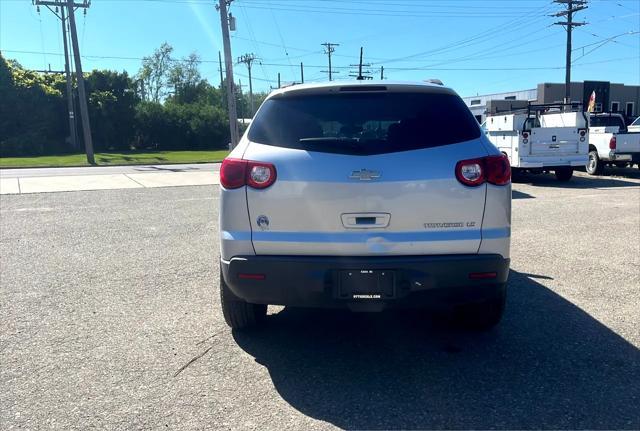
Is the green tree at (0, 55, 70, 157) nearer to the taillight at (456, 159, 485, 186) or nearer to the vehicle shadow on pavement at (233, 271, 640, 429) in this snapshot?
the vehicle shadow on pavement at (233, 271, 640, 429)

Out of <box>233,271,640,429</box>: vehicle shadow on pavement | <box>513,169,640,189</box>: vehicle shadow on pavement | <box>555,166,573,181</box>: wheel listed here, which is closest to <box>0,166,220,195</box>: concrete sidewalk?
<box>513,169,640,189</box>: vehicle shadow on pavement

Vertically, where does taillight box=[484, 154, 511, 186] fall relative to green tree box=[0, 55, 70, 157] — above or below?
below

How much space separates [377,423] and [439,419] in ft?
1.12

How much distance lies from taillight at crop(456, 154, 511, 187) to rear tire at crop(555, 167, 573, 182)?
43.2 ft

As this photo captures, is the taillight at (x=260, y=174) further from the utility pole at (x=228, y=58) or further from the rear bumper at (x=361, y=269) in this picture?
the utility pole at (x=228, y=58)

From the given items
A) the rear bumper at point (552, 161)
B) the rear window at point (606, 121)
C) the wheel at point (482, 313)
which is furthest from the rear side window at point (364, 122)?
the rear window at point (606, 121)

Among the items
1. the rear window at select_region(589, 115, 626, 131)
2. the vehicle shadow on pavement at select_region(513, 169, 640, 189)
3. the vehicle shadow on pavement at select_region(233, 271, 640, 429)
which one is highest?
the rear window at select_region(589, 115, 626, 131)

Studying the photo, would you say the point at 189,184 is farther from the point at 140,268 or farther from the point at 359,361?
the point at 359,361

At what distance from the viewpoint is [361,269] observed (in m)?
3.30

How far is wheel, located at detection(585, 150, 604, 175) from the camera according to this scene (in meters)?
17.2

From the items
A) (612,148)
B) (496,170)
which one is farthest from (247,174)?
(612,148)

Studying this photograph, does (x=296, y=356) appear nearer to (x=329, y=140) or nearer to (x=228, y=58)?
(x=329, y=140)

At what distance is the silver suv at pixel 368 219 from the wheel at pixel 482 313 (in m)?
0.52

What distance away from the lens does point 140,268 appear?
627cm
